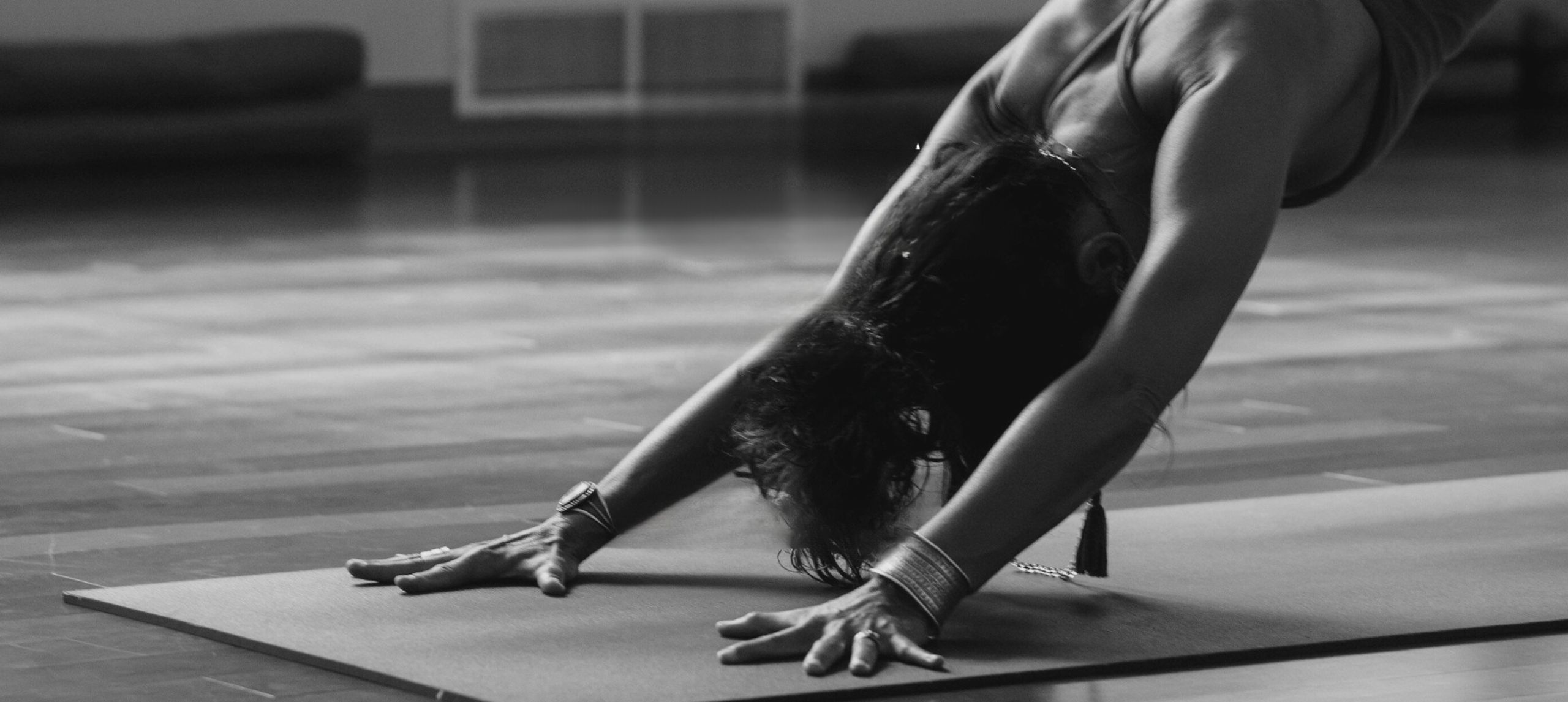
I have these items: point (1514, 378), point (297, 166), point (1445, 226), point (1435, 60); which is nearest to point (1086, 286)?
point (1435, 60)

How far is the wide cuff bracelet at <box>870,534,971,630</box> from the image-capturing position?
96.9 inches

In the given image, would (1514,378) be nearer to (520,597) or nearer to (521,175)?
(520,597)

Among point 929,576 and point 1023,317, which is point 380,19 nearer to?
point 1023,317

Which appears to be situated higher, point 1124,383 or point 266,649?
point 1124,383

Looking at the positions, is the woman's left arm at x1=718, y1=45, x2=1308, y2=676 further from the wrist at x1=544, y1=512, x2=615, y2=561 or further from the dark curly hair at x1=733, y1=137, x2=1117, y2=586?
the wrist at x1=544, y1=512, x2=615, y2=561

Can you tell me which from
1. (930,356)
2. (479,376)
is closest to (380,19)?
(479,376)

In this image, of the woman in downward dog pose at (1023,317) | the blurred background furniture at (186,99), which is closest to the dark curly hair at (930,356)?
the woman in downward dog pose at (1023,317)

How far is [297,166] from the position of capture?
35.8 feet

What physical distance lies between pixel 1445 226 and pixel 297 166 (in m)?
5.13

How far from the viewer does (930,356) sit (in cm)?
266

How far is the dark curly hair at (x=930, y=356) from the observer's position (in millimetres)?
2633

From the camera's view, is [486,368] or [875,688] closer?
[875,688]

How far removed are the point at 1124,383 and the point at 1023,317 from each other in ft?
0.55

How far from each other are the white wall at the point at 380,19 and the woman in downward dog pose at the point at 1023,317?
8.81m
